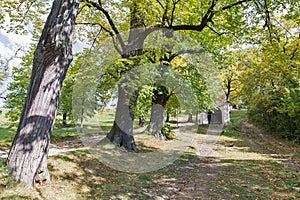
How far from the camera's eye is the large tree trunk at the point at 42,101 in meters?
4.32

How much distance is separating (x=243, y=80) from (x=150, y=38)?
14222mm

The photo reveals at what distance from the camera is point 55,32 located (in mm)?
4469

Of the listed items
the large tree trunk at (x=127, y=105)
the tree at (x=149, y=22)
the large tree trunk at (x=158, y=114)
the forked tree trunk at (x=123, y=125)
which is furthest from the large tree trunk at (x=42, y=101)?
the large tree trunk at (x=158, y=114)

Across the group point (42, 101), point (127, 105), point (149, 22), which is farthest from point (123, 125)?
point (42, 101)

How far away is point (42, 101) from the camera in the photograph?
4.46m

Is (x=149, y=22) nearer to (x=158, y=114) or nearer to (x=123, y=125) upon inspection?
(x=123, y=125)

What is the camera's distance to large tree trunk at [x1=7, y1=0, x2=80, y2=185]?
4.32 metres

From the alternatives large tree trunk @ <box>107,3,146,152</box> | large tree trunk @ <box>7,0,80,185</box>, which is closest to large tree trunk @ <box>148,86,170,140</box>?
large tree trunk @ <box>107,3,146,152</box>

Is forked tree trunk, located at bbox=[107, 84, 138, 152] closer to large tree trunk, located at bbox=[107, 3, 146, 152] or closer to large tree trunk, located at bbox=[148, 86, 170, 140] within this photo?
large tree trunk, located at bbox=[107, 3, 146, 152]

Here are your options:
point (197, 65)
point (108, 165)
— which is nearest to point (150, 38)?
point (197, 65)

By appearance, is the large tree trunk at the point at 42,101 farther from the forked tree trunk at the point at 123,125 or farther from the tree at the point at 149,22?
the forked tree trunk at the point at 123,125

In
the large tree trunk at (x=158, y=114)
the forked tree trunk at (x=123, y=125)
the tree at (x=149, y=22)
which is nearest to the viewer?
the tree at (x=149, y=22)

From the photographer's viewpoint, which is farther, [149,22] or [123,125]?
[123,125]

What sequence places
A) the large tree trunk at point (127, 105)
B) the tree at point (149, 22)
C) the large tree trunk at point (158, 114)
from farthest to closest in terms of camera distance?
the large tree trunk at point (158, 114) → the large tree trunk at point (127, 105) → the tree at point (149, 22)
